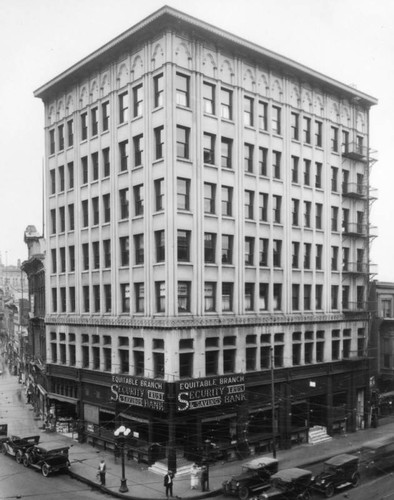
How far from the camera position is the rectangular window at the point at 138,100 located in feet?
127

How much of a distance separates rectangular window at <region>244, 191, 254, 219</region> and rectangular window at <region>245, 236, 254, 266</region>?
1743 millimetres

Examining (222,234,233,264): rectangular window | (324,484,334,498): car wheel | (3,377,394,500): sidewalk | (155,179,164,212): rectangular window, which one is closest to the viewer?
(324,484,334,498): car wheel

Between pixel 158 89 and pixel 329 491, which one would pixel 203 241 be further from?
pixel 329 491

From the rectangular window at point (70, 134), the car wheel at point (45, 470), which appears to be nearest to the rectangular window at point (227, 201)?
the rectangular window at point (70, 134)

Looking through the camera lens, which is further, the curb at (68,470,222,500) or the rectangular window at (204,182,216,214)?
the rectangular window at (204,182,216,214)

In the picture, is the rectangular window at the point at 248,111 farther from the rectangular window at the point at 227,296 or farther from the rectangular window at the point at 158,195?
the rectangular window at the point at 227,296

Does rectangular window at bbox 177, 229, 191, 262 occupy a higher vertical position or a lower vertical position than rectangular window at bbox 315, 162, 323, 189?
lower

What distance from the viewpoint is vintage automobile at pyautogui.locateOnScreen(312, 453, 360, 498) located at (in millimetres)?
29766

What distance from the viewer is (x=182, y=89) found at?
1463 inches

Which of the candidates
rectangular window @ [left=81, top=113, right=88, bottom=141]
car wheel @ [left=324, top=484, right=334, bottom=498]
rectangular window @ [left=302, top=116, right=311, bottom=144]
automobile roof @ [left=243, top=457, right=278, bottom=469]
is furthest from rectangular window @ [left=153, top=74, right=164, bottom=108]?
car wheel @ [left=324, top=484, right=334, bottom=498]

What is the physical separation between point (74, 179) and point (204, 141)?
13.2 metres

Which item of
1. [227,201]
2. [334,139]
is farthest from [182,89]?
[334,139]

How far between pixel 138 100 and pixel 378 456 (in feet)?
94.3

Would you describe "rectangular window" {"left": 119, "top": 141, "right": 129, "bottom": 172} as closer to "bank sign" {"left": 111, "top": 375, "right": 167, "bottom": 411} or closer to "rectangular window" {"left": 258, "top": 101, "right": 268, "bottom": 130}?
"rectangular window" {"left": 258, "top": 101, "right": 268, "bottom": 130}
